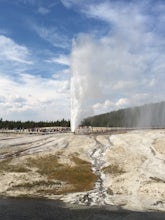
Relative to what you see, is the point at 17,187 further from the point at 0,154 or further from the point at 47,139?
the point at 47,139

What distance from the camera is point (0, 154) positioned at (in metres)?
85.1

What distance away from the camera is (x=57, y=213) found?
1785 inches

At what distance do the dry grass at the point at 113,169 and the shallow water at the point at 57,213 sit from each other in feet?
62.7

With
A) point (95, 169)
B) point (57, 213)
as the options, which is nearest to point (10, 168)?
point (95, 169)

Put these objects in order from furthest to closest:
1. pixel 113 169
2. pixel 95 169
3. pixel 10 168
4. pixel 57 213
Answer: pixel 95 169
pixel 10 168
pixel 113 169
pixel 57 213

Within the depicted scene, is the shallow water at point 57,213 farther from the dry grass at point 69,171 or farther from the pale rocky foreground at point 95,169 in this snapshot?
the dry grass at point 69,171

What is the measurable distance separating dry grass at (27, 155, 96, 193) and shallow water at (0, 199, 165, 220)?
9957 mm

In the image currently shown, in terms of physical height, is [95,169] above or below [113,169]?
below

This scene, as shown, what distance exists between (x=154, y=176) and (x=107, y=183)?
27.0 ft

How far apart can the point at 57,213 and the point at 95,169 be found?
85.4 feet

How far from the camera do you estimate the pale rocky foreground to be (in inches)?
2136

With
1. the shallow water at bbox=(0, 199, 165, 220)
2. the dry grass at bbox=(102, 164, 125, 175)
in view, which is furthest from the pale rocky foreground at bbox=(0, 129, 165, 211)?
the shallow water at bbox=(0, 199, 165, 220)

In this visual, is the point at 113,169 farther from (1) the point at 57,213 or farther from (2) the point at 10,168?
(1) the point at 57,213

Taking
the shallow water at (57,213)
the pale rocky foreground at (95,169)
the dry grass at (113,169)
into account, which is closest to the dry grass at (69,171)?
the pale rocky foreground at (95,169)
